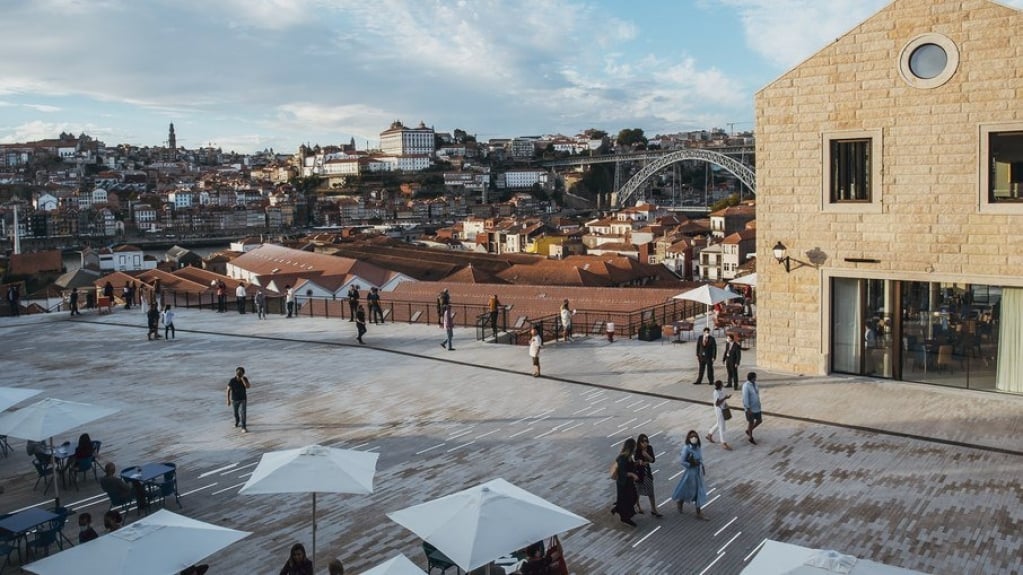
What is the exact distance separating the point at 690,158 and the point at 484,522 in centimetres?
14112

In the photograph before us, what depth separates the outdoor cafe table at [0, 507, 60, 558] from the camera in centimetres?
869

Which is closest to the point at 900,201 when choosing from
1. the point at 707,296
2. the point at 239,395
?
the point at 707,296

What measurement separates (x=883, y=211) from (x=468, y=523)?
1099 centimetres

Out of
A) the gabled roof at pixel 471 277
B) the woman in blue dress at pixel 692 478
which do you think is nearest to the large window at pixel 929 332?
the woman in blue dress at pixel 692 478

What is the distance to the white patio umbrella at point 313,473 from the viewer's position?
786 cm

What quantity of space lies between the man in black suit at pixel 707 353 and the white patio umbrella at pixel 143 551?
32.1ft

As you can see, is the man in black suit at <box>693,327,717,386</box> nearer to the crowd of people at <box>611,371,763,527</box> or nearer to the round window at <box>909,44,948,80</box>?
the crowd of people at <box>611,371,763,527</box>

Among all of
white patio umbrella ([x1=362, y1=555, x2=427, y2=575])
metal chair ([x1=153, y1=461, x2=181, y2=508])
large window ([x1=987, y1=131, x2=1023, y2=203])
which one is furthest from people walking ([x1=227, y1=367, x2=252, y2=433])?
large window ([x1=987, y1=131, x2=1023, y2=203])

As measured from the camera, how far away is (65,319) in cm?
2705

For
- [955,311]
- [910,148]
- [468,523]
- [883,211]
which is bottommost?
[468,523]

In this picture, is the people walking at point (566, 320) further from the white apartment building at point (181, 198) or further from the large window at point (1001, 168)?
the white apartment building at point (181, 198)

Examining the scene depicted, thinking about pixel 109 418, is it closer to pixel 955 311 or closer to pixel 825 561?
pixel 825 561

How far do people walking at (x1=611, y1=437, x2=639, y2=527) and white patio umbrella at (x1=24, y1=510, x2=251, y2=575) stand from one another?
4169mm

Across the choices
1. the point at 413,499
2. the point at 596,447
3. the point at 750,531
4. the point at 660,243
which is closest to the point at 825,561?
the point at 750,531
